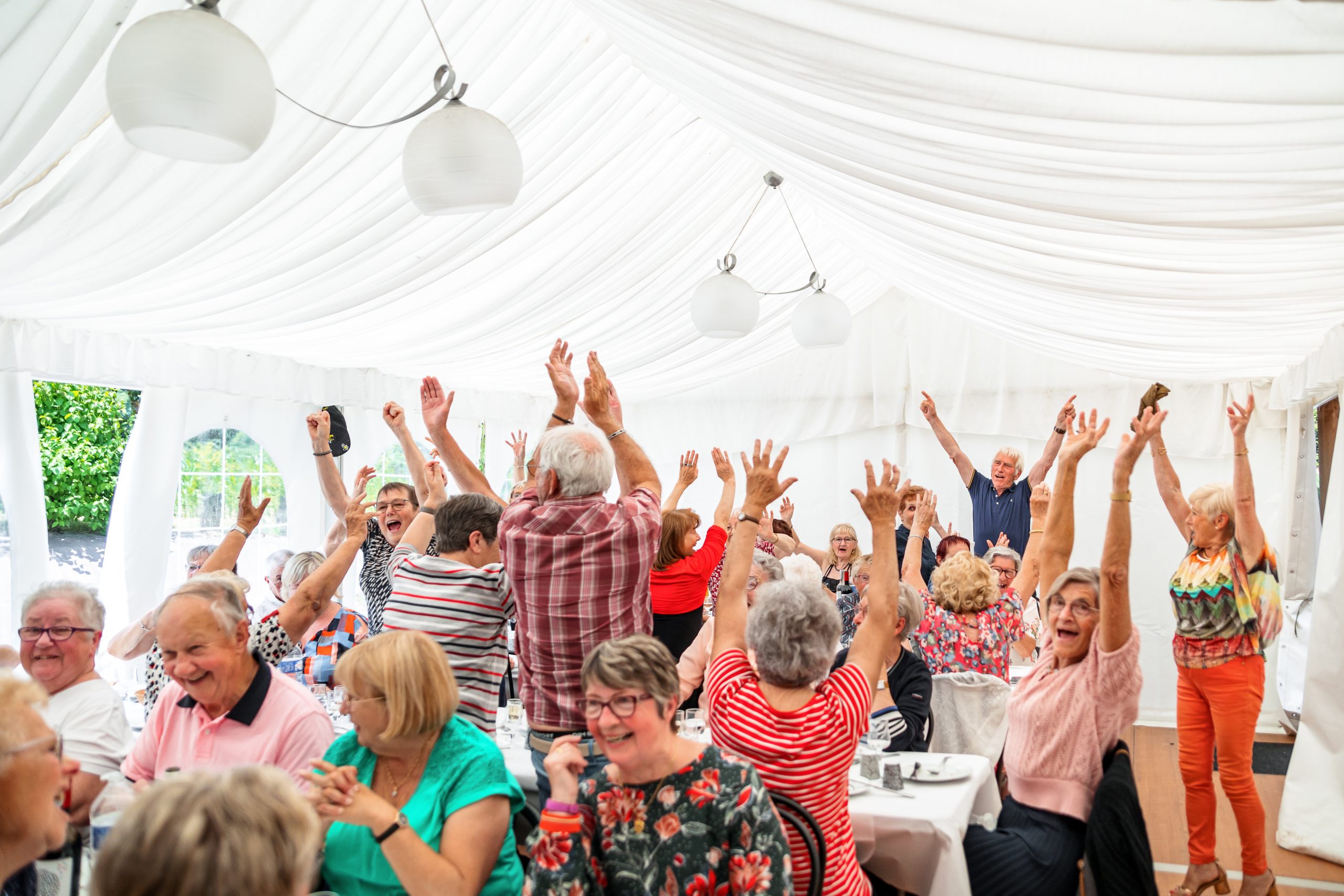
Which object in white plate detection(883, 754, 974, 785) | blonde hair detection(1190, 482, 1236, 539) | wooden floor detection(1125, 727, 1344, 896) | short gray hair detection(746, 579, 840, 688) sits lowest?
wooden floor detection(1125, 727, 1344, 896)

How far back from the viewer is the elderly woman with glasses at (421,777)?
6.34ft

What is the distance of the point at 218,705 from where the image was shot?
2.31 m

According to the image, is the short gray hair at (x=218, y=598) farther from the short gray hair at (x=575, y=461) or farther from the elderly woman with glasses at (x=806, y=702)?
the elderly woman with glasses at (x=806, y=702)

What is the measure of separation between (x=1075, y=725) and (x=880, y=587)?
884 mm

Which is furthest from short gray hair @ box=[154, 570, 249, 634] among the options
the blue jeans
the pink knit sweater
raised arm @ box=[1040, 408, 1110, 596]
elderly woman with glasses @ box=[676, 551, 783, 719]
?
raised arm @ box=[1040, 408, 1110, 596]

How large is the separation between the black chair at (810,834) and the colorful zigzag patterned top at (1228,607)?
2744 mm

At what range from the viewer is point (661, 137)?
15.9 ft

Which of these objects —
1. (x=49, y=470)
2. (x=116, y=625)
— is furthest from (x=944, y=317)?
(x=49, y=470)

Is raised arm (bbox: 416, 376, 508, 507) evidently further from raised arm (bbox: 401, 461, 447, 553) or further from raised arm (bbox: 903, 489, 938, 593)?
raised arm (bbox: 903, 489, 938, 593)

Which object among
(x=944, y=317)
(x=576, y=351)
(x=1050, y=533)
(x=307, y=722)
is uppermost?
(x=944, y=317)

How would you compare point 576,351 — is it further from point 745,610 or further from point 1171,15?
point 1171,15

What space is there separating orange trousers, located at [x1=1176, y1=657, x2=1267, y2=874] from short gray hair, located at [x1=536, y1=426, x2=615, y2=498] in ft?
9.96

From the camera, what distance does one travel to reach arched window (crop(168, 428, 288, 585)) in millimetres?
6340

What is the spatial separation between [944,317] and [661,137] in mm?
3993
